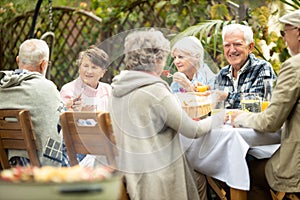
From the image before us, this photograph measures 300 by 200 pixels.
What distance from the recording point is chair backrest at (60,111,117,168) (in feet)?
11.4

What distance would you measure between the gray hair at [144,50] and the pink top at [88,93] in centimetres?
45

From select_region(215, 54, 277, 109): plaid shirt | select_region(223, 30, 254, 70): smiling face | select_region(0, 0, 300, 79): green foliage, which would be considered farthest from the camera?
select_region(0, 0, 300, 79): green foliage

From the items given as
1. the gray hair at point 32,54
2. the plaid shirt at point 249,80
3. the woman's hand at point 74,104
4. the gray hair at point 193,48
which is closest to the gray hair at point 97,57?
the woman's hand at point 74,104

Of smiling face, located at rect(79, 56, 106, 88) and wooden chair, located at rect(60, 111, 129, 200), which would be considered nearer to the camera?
wooden chair, located at rect(60, 111, 129, 200)

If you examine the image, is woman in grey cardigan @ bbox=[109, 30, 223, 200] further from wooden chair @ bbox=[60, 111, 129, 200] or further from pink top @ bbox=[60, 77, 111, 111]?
pink top @ bbox=[60, 77, 111, 111]

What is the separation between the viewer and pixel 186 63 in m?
4.24

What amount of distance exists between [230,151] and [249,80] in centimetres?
101

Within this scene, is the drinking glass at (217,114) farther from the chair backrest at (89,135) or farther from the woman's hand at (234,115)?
the chair backrest at (89,135)

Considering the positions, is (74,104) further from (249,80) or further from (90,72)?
(249,80)

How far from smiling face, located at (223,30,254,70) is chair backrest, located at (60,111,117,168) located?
1251 mm

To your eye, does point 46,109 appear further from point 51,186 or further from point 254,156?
point 51,186

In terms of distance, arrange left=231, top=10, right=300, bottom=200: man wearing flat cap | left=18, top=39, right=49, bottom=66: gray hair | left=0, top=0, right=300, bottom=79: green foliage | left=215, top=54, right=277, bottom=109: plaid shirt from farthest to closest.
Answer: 1. left=0, top=0, right=300, bottom=79: green foliage
2. left=215, top=54, right=277, bottom=109: plaid shirt
3. left=18, top=39, right=49, bottom=66: gray hair
4. left=231, top=10, right=300, bottom=200: man wearing flat cap

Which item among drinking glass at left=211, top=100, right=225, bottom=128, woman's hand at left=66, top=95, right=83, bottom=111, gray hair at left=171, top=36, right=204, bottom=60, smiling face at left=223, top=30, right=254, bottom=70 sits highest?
gray hair at left=171, top=36, right=204, bottom=60

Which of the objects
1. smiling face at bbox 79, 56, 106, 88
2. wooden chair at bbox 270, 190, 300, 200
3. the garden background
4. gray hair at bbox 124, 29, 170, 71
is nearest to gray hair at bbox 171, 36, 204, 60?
gray hair at bbox 124, 29, 170, 71
